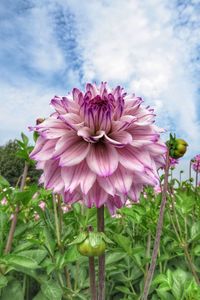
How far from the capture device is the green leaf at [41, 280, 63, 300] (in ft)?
4.86

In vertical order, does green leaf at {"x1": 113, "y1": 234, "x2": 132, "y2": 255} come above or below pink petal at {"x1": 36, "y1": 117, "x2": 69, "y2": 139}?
below

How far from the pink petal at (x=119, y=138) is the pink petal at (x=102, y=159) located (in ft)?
0.08

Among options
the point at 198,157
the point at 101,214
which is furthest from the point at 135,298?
the point at 198,157

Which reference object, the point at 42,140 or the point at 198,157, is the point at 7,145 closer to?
the point at 198,157

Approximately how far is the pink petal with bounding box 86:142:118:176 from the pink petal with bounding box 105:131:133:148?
0.02 metres

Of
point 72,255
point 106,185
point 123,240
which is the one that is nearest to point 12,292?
point 72,255

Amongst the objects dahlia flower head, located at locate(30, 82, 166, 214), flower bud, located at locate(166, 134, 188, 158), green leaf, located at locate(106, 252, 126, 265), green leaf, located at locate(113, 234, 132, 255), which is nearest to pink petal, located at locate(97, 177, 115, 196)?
dahlia flower head, located at locate(30, 82, 166, 214)

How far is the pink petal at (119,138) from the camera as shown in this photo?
101cm

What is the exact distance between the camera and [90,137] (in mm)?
1043

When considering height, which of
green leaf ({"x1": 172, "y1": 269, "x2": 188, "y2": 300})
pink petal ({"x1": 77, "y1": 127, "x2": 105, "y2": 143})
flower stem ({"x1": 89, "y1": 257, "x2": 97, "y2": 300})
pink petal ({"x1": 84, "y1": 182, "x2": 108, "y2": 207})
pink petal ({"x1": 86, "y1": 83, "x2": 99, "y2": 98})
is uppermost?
pink petal ({"x1": 86, "y1": 83, "x2": 99, "y2": 98})

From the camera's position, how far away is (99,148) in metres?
1.07

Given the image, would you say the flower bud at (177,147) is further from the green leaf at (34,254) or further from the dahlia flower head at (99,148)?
the green leaf at (34,254)

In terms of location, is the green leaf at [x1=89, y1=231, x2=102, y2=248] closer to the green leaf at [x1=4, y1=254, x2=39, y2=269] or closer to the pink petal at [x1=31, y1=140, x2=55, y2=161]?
the pink petal at [x1=31, y1=140, x2=55, y2=161]

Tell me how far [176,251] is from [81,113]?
1.13 m
